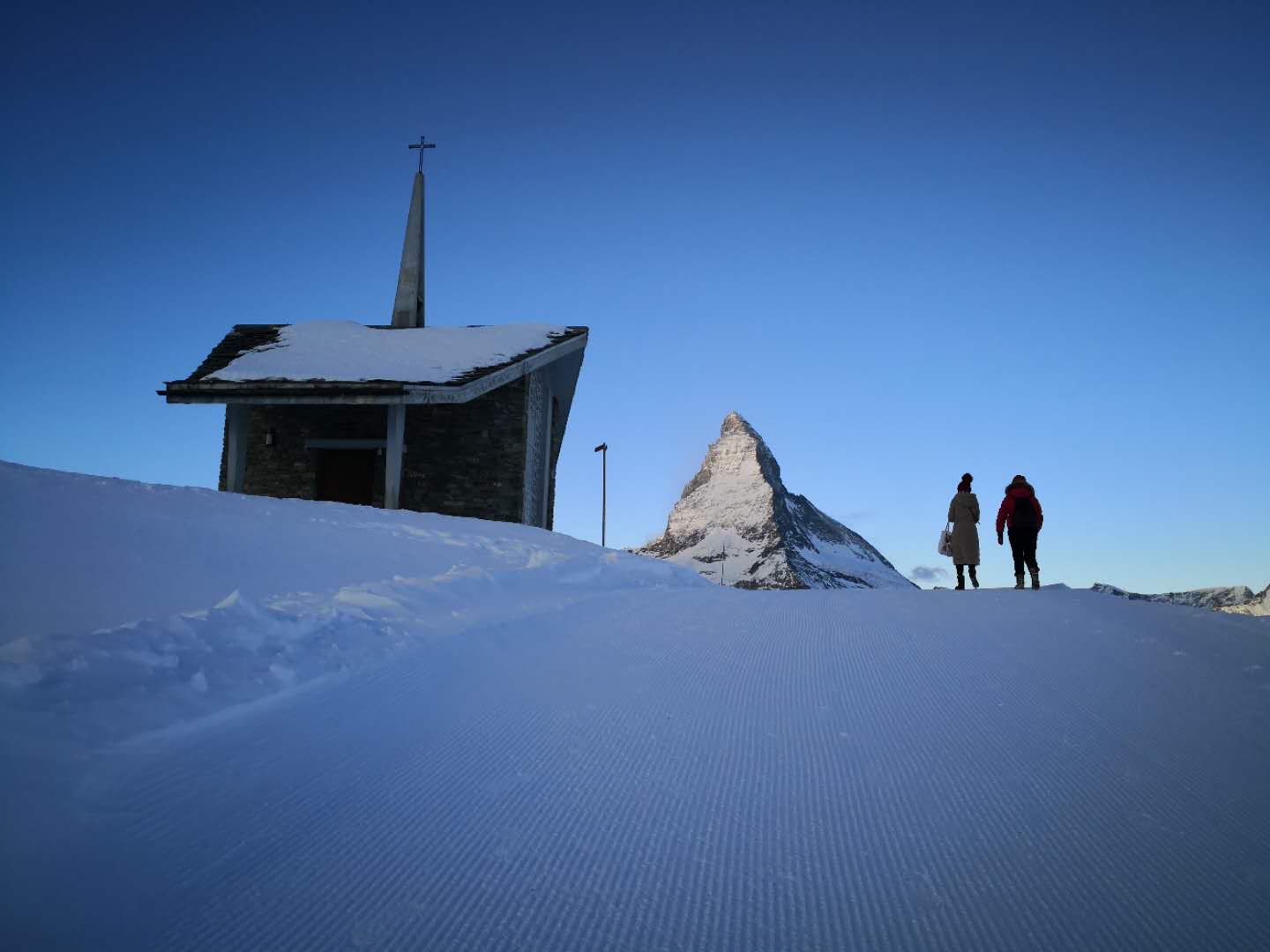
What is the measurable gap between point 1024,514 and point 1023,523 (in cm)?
9

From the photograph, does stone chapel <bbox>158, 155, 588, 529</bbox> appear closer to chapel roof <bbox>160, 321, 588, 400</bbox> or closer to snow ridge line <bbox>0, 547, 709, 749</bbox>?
chapel roof <bbox>160, 321, 588, 400</bbox>

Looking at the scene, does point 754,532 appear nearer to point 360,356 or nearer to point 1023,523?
point 360,356

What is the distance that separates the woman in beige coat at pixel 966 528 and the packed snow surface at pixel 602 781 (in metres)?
4.22

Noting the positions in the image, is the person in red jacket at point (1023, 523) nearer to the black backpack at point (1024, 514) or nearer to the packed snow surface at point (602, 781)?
the black backpack at point (1024, 514)

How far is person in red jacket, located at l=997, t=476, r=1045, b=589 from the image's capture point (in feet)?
25.3

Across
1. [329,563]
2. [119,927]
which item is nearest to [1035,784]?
[119,927]

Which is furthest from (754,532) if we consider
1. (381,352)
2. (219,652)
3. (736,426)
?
(219,652)

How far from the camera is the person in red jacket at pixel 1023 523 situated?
25.3ft

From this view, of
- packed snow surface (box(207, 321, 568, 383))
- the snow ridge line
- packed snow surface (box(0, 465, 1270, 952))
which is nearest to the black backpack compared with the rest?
packed snow surface (box(0, 465, 1270, 952))

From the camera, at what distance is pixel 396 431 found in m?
12.2

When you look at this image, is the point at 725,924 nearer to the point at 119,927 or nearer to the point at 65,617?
the point at 119,927

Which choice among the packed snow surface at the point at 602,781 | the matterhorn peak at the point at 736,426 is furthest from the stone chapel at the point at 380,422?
the matterhorn peak at the point at 736,426

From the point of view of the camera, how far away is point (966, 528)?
8.46 meters

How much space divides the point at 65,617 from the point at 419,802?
2.15m
